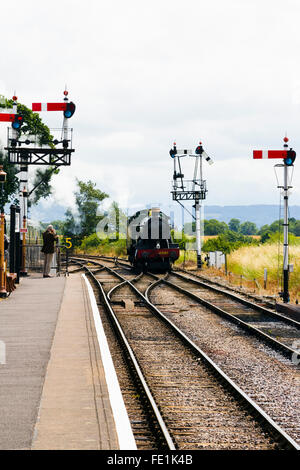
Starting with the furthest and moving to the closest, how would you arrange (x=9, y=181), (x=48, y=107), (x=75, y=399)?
1. (x=9, y=181)
2. (x=48, y=107)
3. (x=75, y=399)

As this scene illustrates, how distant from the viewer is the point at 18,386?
7387 mm

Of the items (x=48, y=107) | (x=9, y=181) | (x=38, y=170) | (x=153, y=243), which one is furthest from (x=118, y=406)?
(x=38, y=170)

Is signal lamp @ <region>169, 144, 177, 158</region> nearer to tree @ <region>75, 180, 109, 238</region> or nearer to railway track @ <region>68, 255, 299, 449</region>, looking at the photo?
railway track @ <region>68, 255, 299, 449</region>

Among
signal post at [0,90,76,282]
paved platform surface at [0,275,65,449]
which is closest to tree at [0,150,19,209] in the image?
signal post at [0,90,76,282]

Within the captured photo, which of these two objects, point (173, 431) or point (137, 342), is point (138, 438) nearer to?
point (173, 431)

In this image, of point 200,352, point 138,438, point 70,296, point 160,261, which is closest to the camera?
point 138,438

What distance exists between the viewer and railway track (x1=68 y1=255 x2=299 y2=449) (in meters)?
6.46

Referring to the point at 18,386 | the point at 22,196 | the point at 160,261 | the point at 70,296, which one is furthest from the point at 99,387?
the point at 160,261

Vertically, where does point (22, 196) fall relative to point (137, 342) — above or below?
above

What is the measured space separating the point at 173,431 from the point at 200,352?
13.1 ft

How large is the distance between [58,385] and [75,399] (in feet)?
2.04

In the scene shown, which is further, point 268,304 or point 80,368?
point 268,304

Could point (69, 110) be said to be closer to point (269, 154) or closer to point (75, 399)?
point (269, 154)

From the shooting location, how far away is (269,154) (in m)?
17.2
